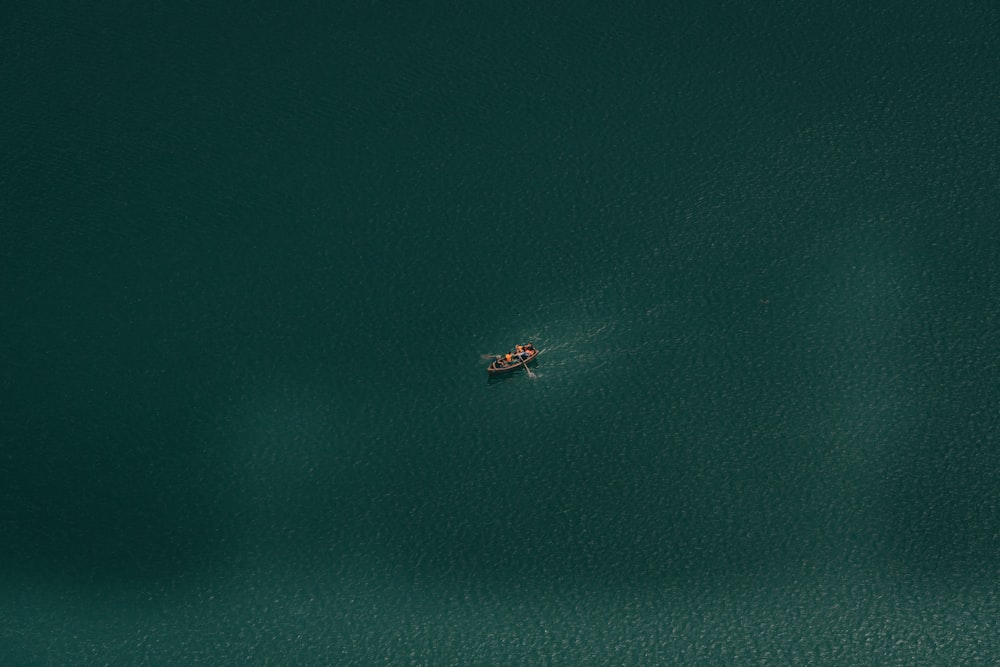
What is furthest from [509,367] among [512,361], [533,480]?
[533,480]

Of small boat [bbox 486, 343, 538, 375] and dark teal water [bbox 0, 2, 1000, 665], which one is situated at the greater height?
small boat [bbox 486, 343, 538, 375]

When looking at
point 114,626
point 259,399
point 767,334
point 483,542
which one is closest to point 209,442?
point 259,399

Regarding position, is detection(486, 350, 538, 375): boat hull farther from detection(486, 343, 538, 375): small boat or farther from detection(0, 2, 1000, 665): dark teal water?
detection(0, 2, 1000, 665): dark teal water

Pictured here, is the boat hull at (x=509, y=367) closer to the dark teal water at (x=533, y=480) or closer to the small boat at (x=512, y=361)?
the small boat at (x=512, y=361)

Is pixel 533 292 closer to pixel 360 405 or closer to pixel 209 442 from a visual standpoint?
pixel 360 405

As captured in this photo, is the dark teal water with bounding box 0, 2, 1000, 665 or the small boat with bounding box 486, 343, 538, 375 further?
the small boat with bounding box 486, 343, 538, 375

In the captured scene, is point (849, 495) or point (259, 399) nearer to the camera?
point (849, 495)


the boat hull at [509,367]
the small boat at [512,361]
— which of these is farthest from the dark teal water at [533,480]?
the small boat at [512,361]

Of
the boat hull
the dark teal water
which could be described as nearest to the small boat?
the boat hull
